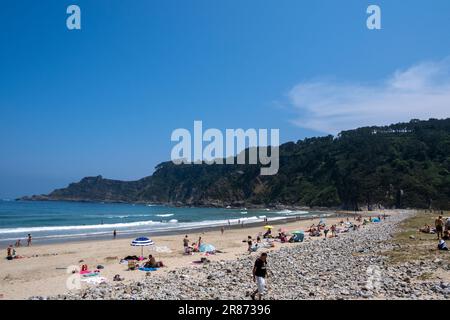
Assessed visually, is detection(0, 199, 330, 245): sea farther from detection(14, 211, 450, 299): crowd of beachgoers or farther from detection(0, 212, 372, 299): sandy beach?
detection(14, 211, 450, 299): crowd of beachgoers

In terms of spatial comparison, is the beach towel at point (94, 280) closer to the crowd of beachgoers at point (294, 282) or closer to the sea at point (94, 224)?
the crowd of beachgoers at point (294, 282)

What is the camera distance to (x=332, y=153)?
149 metres

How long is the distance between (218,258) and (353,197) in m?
102

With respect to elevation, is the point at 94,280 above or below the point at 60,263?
above

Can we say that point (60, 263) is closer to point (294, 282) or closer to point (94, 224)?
point (294, 282)

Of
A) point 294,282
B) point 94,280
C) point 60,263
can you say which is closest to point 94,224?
point 60,263

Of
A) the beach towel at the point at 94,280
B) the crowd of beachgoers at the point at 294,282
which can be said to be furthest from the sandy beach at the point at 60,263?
the crowd of beachgoers at the point at 294,282

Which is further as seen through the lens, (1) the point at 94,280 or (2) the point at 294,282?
(1) the point at 94,280

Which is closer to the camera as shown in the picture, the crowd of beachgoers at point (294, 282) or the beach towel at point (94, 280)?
the crowd of beachgoers at point (294, 282)

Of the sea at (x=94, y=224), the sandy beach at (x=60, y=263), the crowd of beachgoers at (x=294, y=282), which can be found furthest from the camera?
the sea at (x=94, y=224)

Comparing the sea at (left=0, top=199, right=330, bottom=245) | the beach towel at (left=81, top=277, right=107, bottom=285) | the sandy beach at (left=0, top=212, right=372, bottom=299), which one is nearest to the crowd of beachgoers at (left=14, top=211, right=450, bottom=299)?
the beach towel at (left=81, top=277, right=107, bottom=285)
